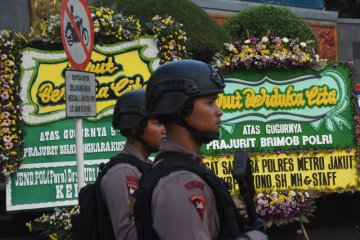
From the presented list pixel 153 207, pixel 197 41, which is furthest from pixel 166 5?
pixel 153 207

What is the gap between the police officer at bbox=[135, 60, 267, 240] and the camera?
2.24 metres

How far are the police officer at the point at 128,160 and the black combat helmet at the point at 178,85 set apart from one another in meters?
0.65

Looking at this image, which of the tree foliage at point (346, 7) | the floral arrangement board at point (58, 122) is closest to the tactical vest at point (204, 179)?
the floral arrangement board at point (58, 122)

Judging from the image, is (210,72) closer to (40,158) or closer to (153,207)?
(153,207)

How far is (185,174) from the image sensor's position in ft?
7.61

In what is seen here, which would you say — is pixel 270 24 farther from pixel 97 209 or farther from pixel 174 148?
pixel 174 148

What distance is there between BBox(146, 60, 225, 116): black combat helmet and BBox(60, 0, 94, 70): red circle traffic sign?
347cm

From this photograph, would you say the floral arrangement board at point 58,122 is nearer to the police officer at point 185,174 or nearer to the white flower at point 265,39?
the white flower at point 265,39

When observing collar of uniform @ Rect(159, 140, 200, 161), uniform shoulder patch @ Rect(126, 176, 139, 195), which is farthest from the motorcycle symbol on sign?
collar of uniform @ Rect(159, 140, 200, 161)

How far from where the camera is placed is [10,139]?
7980 mm

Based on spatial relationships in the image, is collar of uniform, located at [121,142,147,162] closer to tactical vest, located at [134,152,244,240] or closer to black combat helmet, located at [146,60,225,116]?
black combat helmet, located at [146,60,225,116]

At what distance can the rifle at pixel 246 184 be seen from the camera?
2.44m

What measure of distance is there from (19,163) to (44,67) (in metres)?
1.14

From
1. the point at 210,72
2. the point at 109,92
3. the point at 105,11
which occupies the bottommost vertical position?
the point at 210,72
